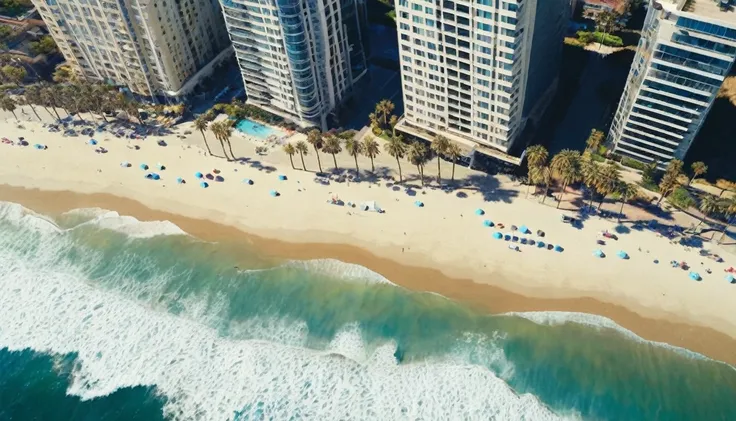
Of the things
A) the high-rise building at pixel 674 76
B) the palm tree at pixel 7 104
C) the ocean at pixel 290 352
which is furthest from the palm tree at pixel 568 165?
the palm tree at pixel 7 104

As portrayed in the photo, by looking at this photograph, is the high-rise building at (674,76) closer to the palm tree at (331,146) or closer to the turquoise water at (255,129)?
the palm tree at (331,146)

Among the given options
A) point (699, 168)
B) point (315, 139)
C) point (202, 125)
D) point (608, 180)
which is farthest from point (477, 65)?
point (202, 125)

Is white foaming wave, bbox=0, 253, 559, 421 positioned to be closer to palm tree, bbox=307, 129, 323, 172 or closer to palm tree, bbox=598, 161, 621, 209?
palm tree, bbox=598, 161, 621, 209

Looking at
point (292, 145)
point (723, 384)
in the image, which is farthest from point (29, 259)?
point (723, 384)

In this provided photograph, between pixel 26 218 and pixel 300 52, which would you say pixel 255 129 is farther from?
pixel 26 218

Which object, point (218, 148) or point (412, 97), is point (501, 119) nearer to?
point (412, 97)

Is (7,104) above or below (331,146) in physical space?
below
